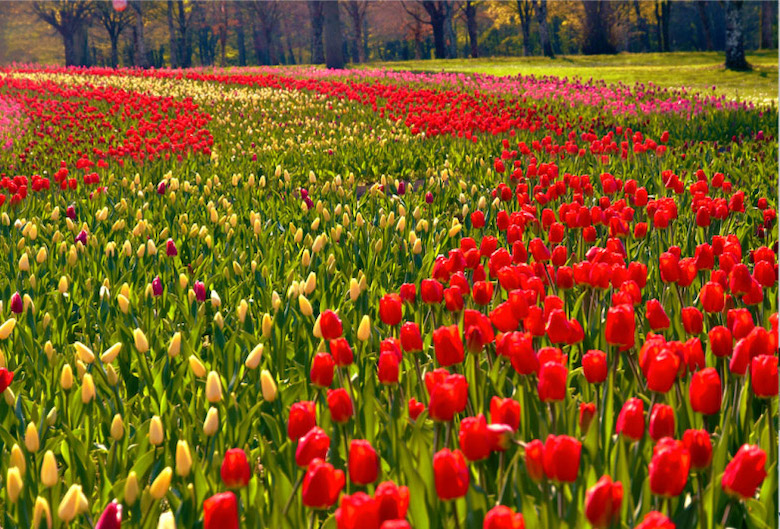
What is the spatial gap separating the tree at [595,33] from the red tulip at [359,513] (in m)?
52.0

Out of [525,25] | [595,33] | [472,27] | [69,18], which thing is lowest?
[595,33]

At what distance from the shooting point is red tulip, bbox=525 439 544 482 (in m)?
1.78

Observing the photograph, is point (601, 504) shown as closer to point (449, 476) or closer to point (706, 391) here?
point (449, 476)

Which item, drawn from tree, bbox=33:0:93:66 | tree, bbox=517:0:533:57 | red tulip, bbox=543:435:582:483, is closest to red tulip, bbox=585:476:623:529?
red tulip, bbox=543:435:582:483

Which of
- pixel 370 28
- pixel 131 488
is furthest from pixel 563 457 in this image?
pixel 370 28

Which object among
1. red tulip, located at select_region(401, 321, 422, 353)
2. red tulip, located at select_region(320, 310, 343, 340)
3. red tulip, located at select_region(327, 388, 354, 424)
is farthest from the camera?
red tulip, located at select_region(320, 310, 343, 340)

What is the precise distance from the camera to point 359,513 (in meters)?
1.46

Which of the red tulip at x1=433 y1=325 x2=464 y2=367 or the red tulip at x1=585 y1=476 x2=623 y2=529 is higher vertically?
the red tulip at x1=433 y1=325 x2=464 y2=367

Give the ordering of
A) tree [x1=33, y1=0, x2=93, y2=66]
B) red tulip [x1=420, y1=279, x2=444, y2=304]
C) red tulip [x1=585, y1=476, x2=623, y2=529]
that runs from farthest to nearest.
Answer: tree [x1=33, y1=0, x2=93, y2=66], red tulip [x1=420, y1=279, x2=444, y2=304], red tulip [x1=585, y1=476, x2=623, y2=529]

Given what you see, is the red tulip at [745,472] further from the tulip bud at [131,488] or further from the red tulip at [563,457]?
the tulip bud at [131,488]

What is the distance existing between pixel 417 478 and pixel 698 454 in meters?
0.72

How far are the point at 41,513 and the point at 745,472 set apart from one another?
1721mm

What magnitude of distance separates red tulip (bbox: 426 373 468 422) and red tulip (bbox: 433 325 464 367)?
386mm

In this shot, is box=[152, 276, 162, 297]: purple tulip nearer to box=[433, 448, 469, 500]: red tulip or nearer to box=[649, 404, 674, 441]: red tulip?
box=[433, 448, 469, 500]: red tulip
